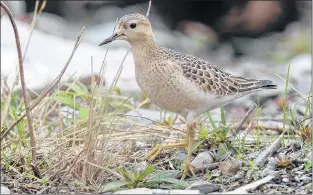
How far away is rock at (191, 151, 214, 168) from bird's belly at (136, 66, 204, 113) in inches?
13.2

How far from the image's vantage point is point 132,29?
5.27m

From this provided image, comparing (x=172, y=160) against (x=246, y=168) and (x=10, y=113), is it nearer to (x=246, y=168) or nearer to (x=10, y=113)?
(x=246, y=168)

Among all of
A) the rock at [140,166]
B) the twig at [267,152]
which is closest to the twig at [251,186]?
the twig at [267,152]

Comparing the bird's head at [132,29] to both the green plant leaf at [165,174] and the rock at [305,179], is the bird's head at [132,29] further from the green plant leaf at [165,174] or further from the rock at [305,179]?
the rock at [305,179]

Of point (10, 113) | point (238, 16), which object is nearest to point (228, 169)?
point (10, 113)

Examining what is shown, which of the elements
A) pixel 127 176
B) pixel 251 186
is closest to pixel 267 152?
pixel 251 186

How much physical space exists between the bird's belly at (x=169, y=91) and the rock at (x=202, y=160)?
335 mm

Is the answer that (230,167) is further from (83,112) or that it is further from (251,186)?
(83,112)

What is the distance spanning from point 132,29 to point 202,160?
39.4 inches

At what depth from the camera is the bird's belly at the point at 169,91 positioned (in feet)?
16.8

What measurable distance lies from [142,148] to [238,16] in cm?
747

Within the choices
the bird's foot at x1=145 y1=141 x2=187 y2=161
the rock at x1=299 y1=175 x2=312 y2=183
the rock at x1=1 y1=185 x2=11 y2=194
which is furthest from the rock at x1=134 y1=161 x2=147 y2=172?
the rock at x1=299 y1=175 x2=312 y2=183

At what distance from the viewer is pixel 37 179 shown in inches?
182

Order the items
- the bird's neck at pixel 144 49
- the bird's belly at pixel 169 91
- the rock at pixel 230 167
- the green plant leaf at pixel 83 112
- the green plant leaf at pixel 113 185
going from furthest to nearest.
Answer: the green plant leaf at pixel 83 112 → the bird's neck at pixel 144 49 → the bird's belly at pixel 169 91 → the rock at pixel 230 167 → the green plant leaf at pixel 113 185
